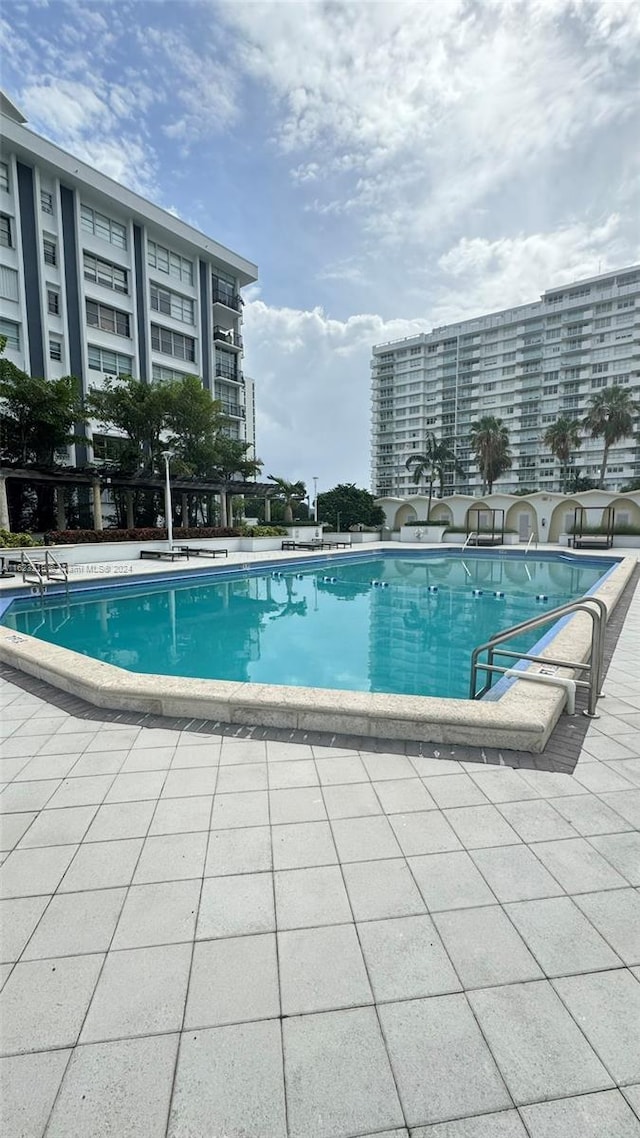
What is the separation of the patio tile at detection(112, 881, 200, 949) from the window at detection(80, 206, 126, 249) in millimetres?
32537

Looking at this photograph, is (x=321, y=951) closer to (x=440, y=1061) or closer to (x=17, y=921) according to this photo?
(x=440, y=1061)

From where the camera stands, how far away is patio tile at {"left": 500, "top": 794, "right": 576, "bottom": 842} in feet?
8.57

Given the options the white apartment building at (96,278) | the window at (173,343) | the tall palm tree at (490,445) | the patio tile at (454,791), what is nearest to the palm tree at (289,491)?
the white apartment building at (96,278)

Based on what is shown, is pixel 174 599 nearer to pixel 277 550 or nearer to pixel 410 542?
pixel 277 550

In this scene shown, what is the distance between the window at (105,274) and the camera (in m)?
25.8

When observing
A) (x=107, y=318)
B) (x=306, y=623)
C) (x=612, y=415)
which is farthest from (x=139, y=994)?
(x=612, y=415)

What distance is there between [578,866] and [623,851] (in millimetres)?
310

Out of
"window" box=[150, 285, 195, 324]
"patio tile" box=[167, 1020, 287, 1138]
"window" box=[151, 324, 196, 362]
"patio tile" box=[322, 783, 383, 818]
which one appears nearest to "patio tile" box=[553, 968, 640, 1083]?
"patio tile" box=[167, 1020, 287, 1138]

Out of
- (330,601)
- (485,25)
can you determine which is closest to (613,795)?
(330,601)

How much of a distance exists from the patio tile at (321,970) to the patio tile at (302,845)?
408 mm

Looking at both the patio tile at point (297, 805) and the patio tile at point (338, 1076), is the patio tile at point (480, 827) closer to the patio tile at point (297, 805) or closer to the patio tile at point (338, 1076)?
the patio tile at point (297, 805)

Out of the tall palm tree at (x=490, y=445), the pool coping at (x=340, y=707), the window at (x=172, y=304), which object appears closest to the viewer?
the pool coping at (x=340, y=707)

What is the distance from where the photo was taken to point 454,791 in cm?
304

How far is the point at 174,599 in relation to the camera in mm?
13266
